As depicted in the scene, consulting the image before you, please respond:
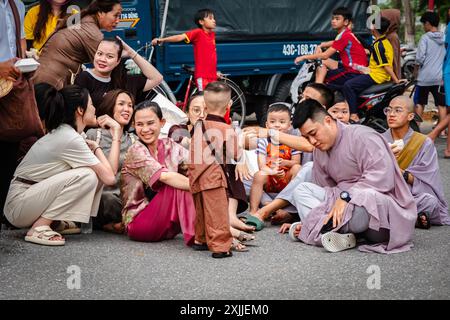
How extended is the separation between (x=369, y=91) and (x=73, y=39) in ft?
14.5

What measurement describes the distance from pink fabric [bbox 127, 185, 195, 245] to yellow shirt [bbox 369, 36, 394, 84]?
5.14m

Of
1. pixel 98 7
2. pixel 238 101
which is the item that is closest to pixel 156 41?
pixel 238 101

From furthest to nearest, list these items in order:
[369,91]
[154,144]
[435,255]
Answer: [369,91], [154,144], [435,255]

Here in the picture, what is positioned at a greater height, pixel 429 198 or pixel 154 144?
pixel 154 144

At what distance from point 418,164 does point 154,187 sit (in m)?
2.21

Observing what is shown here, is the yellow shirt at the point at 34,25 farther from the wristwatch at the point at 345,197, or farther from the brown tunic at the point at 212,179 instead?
the wristwatch at the point at 345,197

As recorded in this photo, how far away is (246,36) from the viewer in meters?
11.7

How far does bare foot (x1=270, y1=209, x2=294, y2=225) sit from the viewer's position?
6.60 meters

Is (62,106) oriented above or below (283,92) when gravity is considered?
above

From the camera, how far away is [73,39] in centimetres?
712

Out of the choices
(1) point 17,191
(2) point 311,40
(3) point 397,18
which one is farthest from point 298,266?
(2) point 311,40

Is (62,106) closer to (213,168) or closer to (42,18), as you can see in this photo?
(213,168)

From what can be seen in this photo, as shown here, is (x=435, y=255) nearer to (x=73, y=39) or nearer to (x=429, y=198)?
(x=429, y=198)

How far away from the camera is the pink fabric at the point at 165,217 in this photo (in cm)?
576
